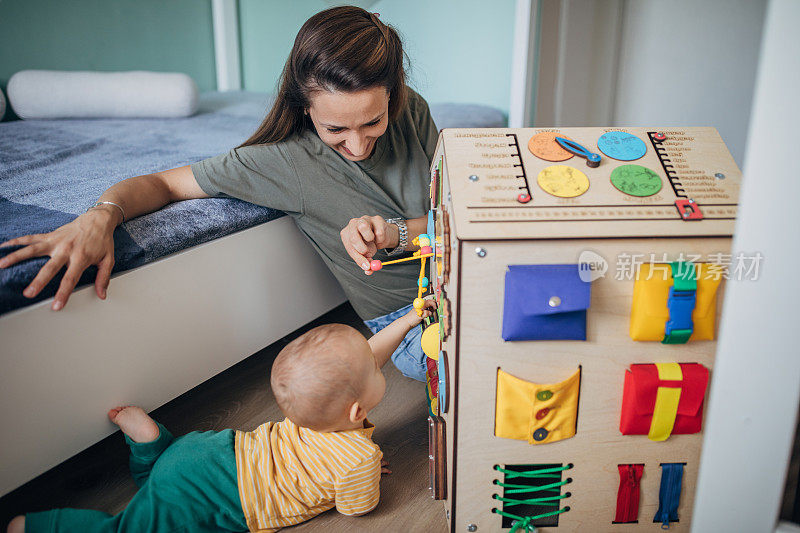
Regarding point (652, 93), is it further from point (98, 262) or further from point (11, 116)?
point (11, 116)

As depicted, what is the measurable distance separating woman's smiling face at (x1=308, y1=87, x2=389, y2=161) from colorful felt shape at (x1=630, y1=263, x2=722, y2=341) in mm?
534

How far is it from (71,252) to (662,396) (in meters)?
0.86

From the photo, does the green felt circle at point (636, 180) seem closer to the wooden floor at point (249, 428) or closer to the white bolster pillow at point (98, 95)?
the wooden floor at point (249, 428)

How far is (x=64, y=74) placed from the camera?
6.25 ft

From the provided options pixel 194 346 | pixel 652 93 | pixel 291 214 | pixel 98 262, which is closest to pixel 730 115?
pixel 652 93

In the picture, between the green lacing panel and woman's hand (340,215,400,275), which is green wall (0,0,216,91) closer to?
woman's hand (340,215,400,275)

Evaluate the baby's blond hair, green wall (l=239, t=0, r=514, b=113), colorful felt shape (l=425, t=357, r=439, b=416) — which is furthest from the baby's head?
green wall (l=239, t=0, r=514, b=113)

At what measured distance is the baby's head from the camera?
0.91 m

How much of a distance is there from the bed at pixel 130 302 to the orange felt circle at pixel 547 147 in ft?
1.95

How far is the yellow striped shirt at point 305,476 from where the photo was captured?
938mm

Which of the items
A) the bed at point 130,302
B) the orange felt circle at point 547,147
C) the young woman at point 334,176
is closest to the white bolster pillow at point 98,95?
the bed at point 130,302

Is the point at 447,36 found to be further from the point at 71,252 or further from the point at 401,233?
the point at 71,252

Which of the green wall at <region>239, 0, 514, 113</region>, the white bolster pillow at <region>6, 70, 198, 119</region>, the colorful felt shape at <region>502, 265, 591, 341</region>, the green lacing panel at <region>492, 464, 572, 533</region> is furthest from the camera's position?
the green wall at <region>239, 0, 514, 113</region>

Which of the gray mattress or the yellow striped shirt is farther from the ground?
the gray mattress
